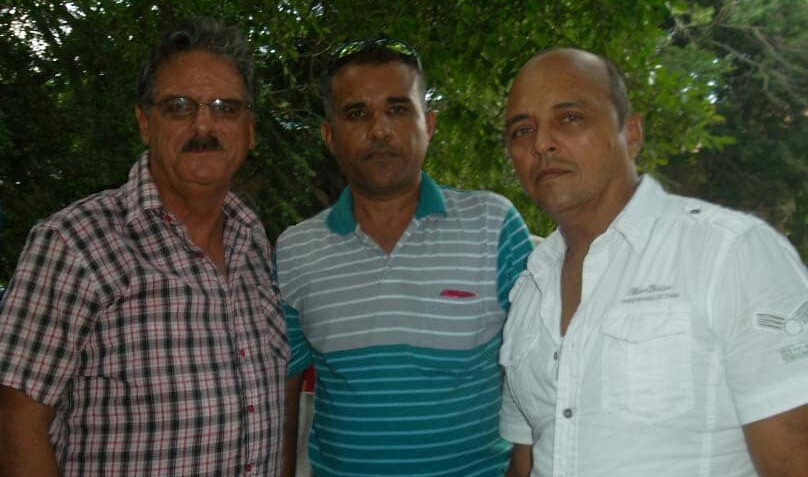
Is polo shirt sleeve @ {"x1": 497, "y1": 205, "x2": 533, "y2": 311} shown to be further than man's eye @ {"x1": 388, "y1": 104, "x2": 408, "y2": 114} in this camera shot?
No

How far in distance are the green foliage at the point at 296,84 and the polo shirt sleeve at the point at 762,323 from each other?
11.1 ft

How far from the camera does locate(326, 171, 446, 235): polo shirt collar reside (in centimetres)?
293

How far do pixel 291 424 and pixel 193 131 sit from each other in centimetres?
115

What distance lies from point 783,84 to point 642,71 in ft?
52.0

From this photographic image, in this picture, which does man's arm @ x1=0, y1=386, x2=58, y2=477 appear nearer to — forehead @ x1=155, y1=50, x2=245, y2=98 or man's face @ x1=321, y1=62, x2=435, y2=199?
forehead @ x1=155, y1=50, x2=245, y2=98

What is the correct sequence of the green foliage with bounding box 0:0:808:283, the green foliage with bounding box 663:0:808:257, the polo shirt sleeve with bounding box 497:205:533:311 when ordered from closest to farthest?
1. the polo shirt sleeve with bounding box 497:205:533:311
2. the green foliage with bounding box 0:0:808:283
3. the green foliage with bounding box 663:0:808:257

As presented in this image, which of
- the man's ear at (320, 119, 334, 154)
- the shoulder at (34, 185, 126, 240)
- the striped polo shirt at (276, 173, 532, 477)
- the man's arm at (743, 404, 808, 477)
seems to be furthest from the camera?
the man's ear at (320, 119, 334, 154)

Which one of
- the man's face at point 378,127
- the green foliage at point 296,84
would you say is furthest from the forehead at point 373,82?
the green foliage at point 296,84

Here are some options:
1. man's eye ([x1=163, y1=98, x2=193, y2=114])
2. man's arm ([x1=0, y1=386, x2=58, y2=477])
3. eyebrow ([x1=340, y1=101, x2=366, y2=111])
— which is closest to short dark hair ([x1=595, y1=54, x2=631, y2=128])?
eyebrow ([x1=340, y1=101, x2=366, y2=111])

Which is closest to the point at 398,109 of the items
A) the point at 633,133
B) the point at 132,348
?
the point at 633,133

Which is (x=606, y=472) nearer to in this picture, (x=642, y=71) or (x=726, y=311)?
(x=726, y=311)

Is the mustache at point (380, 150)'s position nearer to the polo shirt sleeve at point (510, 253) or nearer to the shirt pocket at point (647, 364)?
the polo shirt sleeve at point (510, 253)

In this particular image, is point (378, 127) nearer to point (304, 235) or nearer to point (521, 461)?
point (304, 235)

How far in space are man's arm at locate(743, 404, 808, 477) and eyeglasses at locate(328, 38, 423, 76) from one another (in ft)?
5.97
